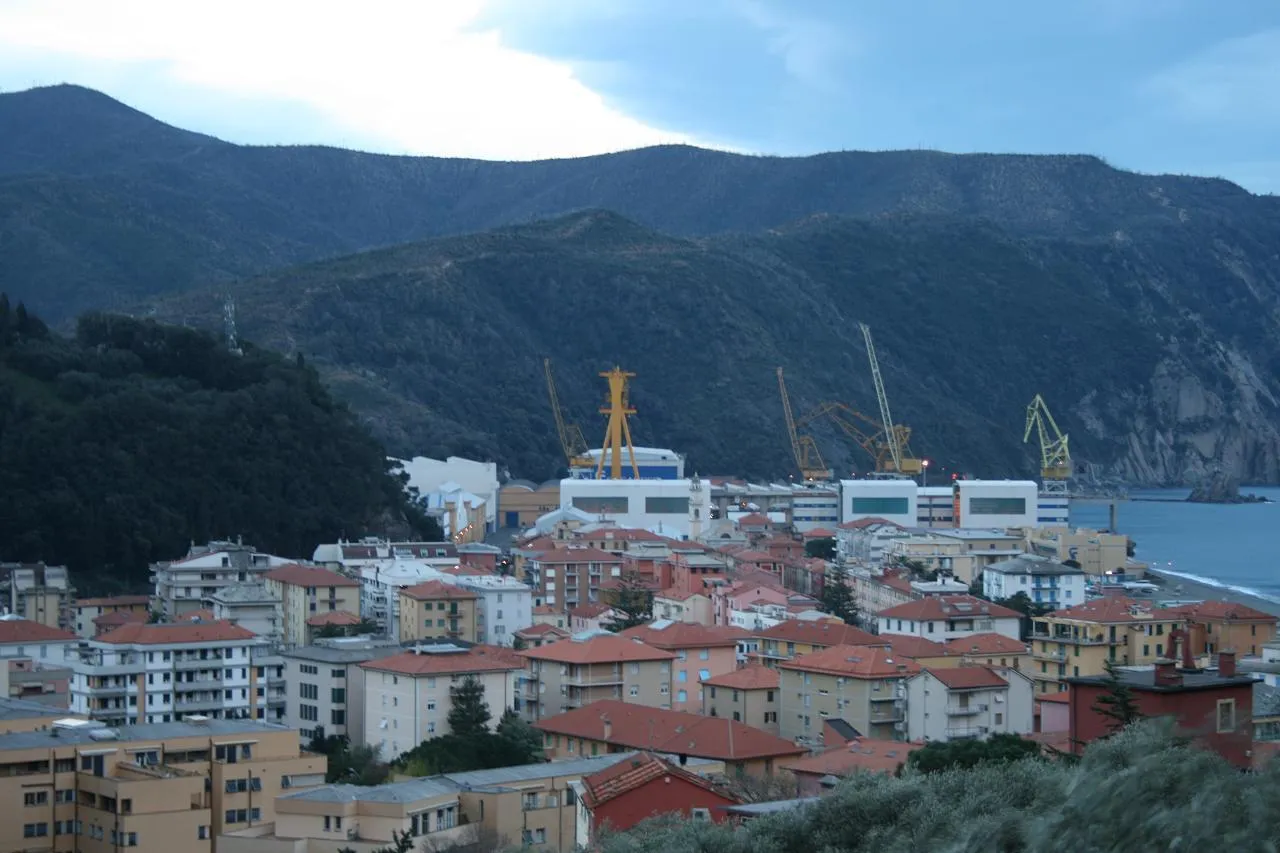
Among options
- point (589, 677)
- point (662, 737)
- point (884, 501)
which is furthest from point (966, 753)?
point (884, 501)

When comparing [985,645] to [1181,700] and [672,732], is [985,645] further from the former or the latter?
[1181,700]

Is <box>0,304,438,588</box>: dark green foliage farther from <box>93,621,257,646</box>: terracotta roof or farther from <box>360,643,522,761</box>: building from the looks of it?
<box>360,643,522,761</box>: building

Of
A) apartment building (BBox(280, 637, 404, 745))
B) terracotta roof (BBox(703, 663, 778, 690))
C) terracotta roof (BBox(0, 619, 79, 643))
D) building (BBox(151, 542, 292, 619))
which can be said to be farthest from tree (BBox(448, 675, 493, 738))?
building (BBox(151, 542, 292, 619))

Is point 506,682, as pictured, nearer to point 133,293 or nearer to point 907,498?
point 907,498

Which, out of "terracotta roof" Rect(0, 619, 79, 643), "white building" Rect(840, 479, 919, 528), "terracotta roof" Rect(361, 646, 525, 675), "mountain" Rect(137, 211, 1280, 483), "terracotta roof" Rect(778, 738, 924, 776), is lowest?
"terracotta roof" Rect(778, 738, 924, 776)

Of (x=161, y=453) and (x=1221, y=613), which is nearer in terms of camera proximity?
(x=1221, y=613)
